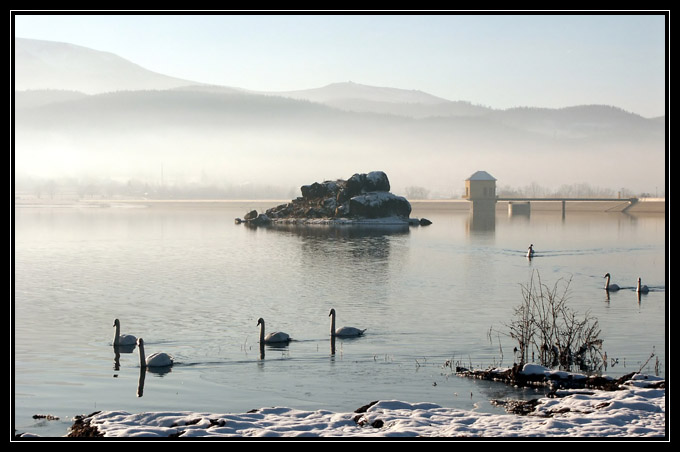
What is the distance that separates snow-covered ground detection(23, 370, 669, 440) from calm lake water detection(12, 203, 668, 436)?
250 centimetres

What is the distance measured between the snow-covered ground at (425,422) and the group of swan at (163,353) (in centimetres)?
785

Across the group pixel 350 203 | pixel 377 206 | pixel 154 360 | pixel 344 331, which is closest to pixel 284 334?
pixel 344 331

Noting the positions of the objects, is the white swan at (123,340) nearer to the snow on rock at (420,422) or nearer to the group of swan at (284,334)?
the group of swan at (284,334)

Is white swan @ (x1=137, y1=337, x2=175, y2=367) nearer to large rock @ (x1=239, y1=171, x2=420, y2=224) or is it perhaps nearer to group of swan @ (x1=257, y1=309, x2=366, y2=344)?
group of swan @ (x1=257, y1=309, x2=366, y2=344)

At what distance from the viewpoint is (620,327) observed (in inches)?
1486

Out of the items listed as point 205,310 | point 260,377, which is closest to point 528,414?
point 260,377

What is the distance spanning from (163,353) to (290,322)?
39.3 ft

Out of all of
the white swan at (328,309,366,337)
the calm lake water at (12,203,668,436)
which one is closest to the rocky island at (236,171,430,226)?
the calm lake water at (12,203,668,436)

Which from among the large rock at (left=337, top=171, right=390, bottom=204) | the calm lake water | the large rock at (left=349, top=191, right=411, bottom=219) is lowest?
the calm lake water

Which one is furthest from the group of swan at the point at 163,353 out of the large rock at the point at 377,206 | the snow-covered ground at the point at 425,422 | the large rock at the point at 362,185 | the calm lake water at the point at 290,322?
the large rock at the point at 362,185

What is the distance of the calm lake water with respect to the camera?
2481 cm

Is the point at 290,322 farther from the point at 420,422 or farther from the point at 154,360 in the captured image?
the point at 420,422

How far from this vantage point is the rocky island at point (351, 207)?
568 feet
